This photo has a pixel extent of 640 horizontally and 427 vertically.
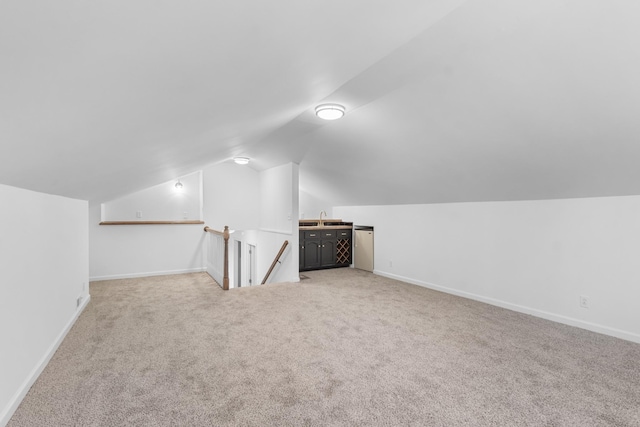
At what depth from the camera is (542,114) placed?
247 centimetres

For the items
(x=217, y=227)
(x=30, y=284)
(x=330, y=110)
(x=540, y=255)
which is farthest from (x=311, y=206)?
(x=30, y=284)

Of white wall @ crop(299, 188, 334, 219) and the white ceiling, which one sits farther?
white wall @ crop(299, 188, 334, 219)

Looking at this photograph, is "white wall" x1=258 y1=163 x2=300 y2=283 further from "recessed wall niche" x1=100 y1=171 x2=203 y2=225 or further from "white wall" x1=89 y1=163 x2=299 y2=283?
"recessed wall niche" x1=100 y1=171 x2=203 y2=225

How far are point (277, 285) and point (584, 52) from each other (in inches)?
174

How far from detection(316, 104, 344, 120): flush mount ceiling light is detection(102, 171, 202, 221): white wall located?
4029 mm

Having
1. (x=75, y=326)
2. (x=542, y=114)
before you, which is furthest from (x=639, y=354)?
(x=75, y=326)

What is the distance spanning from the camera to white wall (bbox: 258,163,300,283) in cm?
542

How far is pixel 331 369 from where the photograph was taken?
7.84ft

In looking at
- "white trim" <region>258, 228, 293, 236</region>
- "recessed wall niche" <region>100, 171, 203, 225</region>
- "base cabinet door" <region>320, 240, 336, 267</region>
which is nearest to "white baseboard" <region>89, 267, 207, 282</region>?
"recessed wall niche" <region>100, 171, 203, 225</region>

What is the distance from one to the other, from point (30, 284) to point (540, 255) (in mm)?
4664

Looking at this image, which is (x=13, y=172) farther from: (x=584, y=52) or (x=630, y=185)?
(x=630, y=185)

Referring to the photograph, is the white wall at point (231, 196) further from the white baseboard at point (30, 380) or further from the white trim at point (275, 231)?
the white baseboard at point (30, 380)

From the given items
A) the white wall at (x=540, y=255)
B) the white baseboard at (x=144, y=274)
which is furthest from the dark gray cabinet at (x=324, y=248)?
the white baseboard at (x=144, y=274)

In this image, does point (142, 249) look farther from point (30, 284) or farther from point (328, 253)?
point (30, 284)
